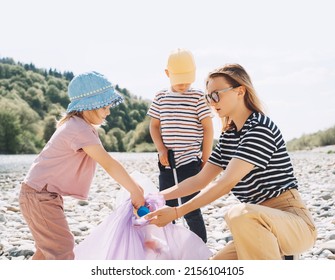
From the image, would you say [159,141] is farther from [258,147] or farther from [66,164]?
[258,147]

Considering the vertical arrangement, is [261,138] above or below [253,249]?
above

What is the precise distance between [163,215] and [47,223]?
686 millimetres

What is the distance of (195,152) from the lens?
392 centimetres

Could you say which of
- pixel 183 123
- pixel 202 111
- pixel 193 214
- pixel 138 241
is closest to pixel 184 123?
pixel 183 123

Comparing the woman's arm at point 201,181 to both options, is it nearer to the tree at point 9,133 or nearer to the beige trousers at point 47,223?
the beige trousers at point 47,223

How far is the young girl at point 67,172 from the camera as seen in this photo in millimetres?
2924

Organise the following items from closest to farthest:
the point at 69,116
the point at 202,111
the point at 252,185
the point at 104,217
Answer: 1. the point at 252,185
2. the point at 69,116
3. the point at 202,111
4. the point at 104,217

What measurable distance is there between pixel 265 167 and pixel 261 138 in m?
0.15

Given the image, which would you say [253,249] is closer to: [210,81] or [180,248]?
[180,248]

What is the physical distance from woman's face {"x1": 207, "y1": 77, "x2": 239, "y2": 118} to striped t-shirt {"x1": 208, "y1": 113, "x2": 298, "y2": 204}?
0.40 feet

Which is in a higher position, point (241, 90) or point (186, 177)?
point (241, 90)

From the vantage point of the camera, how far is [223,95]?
9.20 ft

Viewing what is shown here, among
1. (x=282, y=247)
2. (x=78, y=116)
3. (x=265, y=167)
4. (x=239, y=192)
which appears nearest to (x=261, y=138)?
(x=265, y=167)

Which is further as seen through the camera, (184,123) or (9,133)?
(9,133)
